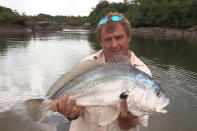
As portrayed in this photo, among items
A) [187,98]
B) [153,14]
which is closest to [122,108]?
[187,98]

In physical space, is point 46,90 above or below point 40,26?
below

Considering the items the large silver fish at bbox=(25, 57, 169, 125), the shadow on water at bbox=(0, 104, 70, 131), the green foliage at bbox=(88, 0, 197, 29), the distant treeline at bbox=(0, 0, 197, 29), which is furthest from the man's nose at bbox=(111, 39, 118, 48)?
the green foliage at bbox=(88, 0, 197, 29)

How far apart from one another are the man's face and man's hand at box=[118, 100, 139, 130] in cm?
98

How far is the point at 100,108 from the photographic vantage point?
3.16 metres

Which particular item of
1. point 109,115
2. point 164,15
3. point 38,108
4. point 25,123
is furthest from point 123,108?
point 164,15

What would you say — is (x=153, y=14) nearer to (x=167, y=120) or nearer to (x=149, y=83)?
(x=167, y=120)

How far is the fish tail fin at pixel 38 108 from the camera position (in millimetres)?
3107

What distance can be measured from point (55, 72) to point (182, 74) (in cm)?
915

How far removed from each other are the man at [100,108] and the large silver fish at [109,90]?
178 millimetres

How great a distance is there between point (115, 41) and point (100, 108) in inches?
42.8

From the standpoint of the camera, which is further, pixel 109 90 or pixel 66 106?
pixel 66 106

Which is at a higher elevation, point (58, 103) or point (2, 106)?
point (58, 103)

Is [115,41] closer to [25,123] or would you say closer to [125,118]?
[125,118]

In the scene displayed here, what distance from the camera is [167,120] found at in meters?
8.54
